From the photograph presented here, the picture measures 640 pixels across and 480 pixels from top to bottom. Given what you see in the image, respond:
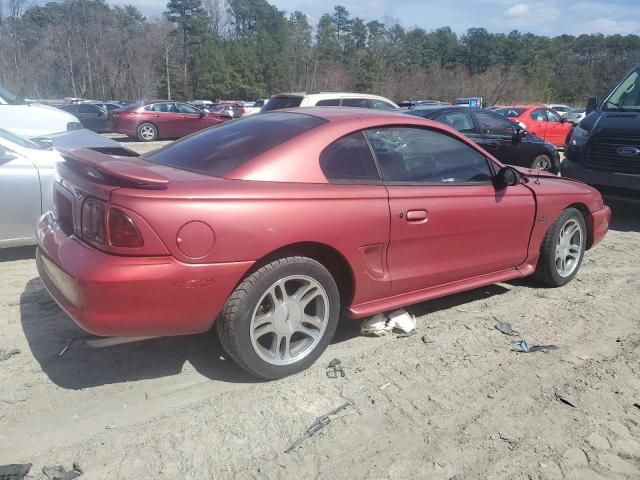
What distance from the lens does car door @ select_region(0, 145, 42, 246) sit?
15.7ft

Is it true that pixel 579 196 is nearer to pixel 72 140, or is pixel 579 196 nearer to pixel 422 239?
pixel 422 239

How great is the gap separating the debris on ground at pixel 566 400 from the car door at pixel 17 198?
438 centimetres

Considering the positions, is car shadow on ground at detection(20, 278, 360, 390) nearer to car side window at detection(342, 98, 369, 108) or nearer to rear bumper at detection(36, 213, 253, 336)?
rear bumper at detection(36, 213, 253, 336)

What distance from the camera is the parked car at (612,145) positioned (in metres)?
6.95

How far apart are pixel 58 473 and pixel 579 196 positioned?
4.33 metres

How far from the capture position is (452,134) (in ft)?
13.0

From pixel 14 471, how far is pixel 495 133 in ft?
30.3

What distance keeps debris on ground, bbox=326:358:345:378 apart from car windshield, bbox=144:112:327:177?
1.31 metres

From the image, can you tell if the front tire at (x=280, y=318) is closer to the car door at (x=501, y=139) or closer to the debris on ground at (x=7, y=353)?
the debris on ground at (x=7, y=353)

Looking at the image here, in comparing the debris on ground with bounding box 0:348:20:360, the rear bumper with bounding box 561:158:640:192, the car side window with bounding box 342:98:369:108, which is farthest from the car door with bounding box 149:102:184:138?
the debris on ground with bounding box 0:348:20:360

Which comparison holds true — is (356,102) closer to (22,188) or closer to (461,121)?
(461,121)

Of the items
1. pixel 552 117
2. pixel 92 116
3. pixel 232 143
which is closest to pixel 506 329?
pixel 232 143

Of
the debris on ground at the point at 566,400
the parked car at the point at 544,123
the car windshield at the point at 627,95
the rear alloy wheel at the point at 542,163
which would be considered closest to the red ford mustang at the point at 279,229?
the debris on ground at the point at 566,400

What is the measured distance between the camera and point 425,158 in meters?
3.82
